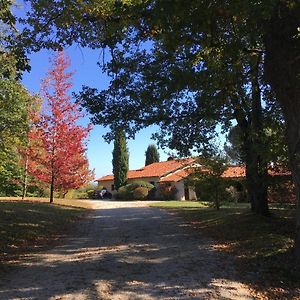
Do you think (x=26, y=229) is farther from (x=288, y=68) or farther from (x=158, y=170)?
(x=158, y=170)

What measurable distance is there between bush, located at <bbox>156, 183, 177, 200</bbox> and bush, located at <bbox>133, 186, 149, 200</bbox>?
142 centimetres

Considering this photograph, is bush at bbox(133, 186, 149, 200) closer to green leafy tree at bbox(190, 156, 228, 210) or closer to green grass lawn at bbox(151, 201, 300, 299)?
green leafy tree at bbox(190, 156, 228, 210)

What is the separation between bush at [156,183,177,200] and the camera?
1783 inches

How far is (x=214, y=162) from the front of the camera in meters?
21.1

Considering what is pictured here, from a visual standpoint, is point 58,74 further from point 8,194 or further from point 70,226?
point 8,194

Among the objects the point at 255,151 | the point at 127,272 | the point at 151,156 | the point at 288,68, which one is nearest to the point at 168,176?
the point at 151,156

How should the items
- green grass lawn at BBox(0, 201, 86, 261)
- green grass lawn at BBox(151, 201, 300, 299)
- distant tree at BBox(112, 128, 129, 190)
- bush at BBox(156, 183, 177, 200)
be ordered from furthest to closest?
distant tree at BBox(112, 128, 129, 190), bush at BBox(156, 183, 177, 200), green grass lawn at BBox(0, 201, 86, 261), green grass lawn at BBox(151, 201, 300, 299)

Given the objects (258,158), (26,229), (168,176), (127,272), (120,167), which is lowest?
(127,272)

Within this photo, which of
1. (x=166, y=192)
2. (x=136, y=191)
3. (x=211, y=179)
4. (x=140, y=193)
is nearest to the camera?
(x=211, y=179)

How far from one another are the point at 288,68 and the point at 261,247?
4.67 metres

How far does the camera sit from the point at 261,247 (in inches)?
428

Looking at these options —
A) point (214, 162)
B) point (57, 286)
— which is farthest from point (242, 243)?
point (214, 162)

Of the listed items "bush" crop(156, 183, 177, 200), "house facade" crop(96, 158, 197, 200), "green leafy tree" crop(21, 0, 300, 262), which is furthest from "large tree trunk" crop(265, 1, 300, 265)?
"bush" crop(156, 183, 177, 200)

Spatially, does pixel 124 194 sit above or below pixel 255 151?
above
